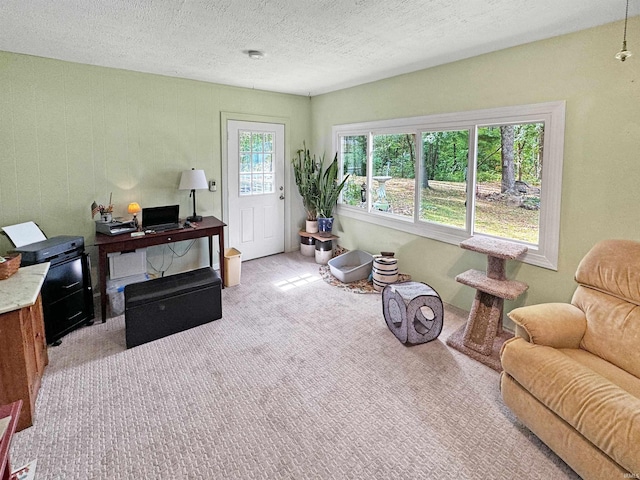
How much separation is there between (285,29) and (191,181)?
209 cm

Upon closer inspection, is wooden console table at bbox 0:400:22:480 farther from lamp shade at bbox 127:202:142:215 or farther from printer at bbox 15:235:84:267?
lamp shade at bbox 127:202:142:215

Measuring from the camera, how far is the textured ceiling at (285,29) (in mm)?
2230

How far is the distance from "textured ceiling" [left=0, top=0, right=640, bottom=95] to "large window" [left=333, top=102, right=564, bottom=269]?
1.97 ft

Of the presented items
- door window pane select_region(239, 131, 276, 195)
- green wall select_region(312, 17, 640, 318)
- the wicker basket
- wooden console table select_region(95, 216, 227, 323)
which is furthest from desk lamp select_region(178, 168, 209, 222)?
green wall select_region(312, 17, 640, 318)

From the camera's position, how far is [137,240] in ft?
11.3

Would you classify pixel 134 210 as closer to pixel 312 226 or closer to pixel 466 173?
pixel 312 226

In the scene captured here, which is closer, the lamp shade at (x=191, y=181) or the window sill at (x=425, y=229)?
the window sill at (x=425, y=229)

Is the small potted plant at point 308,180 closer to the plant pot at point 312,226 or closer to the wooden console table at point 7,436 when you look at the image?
the plant pot at point 312,226

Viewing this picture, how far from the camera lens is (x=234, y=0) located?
2139 mm

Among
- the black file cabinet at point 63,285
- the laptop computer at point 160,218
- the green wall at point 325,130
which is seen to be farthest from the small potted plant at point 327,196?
the black file cabinet at point 63,285

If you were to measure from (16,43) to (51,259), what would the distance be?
70.7 inches

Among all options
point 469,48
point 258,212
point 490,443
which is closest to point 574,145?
point 469,48

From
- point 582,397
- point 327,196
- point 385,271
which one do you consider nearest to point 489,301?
point 582,397

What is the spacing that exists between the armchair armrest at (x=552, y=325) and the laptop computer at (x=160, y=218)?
325 centimetres
